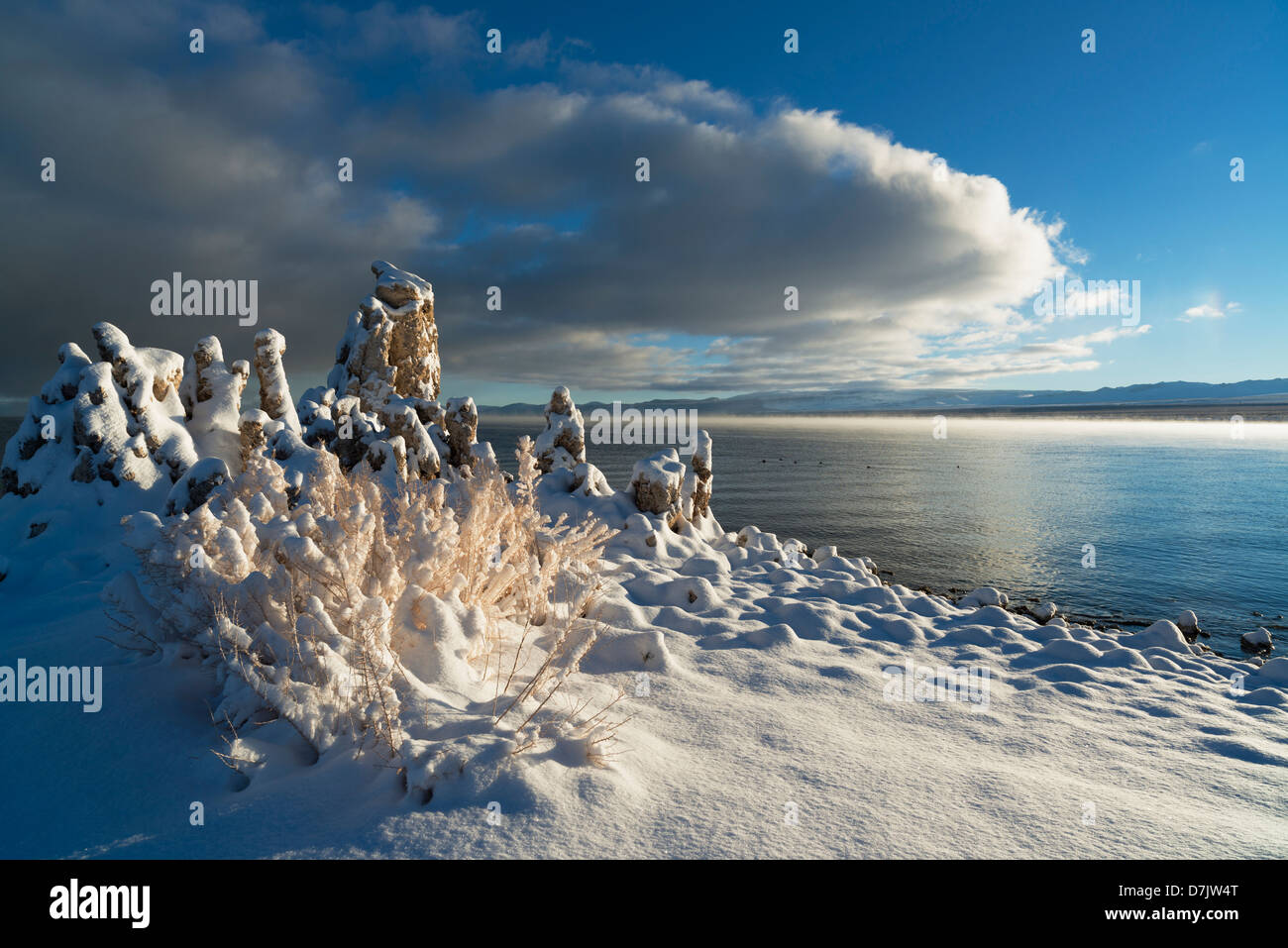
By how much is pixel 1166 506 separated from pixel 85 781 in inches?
1493

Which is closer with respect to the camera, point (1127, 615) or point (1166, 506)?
point (1127, 615)

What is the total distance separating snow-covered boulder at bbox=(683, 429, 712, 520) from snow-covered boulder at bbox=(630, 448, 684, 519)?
1009mm

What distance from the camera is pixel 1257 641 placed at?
11523 mm

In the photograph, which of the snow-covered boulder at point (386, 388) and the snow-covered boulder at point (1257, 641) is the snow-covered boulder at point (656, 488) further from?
the snow-covered boulder at point (1257, 641)

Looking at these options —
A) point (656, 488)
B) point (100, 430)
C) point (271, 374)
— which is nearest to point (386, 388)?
point (271, 374)

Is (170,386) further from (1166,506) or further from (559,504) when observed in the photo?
(1166,506)

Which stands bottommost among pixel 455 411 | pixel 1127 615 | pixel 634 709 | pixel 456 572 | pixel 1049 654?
pixel 1127 615

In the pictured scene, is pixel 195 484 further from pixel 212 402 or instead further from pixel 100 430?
pixel 212 402

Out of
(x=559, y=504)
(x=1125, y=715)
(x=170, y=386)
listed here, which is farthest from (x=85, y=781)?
(x=170, y=386)

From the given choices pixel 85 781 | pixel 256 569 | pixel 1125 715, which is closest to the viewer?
pixel 85 781

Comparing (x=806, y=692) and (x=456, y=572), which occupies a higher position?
(x=456, y=572)

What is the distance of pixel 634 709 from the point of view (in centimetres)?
423

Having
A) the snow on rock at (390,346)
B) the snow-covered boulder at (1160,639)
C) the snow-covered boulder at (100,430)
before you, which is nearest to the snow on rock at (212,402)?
the snow-covered boulder at (100,430)

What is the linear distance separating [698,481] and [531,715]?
11584 millimetres
